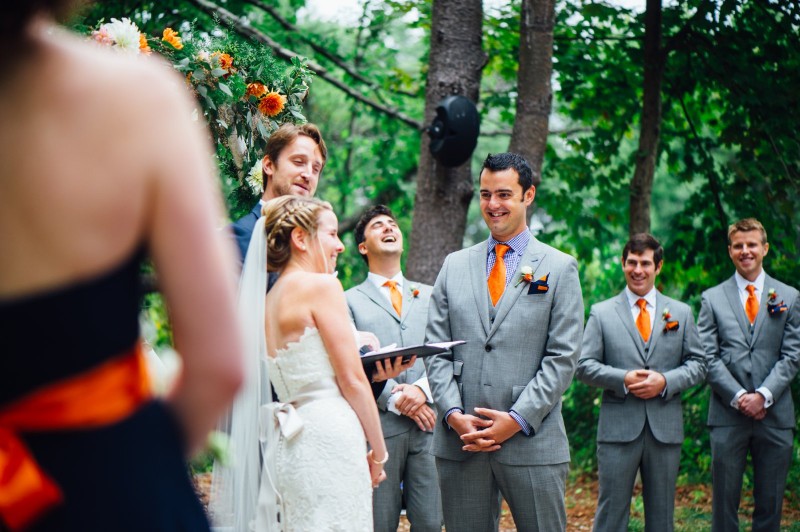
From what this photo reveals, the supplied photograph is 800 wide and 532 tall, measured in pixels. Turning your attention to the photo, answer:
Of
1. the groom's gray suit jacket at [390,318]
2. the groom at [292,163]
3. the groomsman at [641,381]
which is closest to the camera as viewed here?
the groom at [292,163]

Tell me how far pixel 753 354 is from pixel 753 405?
0.40m

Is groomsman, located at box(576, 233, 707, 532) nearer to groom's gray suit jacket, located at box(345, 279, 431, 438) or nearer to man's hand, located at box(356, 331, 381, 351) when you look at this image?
groom's gray suit jacket, located at box(345, 279, 431, 438)

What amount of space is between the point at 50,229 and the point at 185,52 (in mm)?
3880

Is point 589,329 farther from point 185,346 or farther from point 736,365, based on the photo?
point 185,346

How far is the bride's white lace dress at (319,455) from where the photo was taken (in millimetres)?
3682

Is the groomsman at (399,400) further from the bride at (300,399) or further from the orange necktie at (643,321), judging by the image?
the bride at (300,399)

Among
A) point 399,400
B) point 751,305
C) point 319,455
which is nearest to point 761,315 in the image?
point 751,305

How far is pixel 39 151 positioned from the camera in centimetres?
131

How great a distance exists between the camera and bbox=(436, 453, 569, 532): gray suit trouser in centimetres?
468

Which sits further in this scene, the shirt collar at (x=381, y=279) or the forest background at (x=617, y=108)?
the forest background at (x=617, y=108)

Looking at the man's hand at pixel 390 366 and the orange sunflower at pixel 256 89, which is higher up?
the orange sunflower at pixel 256 89

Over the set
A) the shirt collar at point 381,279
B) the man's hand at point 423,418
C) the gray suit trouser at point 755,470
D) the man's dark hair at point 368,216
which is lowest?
the gray suit trouser at point 755,470

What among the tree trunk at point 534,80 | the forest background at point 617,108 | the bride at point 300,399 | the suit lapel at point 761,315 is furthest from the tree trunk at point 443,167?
the bride at point 300,399

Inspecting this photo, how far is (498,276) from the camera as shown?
4949mm
